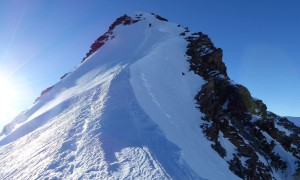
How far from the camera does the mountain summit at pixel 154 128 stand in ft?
50.0

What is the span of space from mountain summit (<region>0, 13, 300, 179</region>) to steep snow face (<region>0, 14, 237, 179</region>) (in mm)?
60

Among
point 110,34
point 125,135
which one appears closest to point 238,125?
point 125,135

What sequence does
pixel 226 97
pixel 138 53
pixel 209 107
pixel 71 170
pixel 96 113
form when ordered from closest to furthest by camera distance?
pixel 71 170 < pixel 96 113 < pixel 209 107 < pixel 226 97 < pixel 138 53

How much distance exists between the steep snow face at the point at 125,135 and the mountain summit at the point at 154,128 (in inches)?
2.3

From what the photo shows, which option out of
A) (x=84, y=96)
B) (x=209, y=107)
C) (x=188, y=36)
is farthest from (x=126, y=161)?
(x=188, y=36)

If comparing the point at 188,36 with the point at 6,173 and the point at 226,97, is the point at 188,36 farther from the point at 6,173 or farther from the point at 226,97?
the point at 6,173

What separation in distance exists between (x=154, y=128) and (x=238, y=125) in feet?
53.8

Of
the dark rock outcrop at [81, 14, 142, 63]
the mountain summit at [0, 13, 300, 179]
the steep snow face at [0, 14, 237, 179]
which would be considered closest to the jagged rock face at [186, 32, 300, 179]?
the mountain summit at [0, 13, 300, 179]

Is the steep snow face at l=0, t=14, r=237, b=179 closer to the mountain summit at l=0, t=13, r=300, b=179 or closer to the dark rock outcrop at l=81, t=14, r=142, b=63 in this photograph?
the mountain summit at l=0, t=13, r=300, b=179

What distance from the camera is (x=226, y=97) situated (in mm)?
33656

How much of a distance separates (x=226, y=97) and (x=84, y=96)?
50.3 ft

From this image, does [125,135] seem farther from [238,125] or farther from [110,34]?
[110,34]

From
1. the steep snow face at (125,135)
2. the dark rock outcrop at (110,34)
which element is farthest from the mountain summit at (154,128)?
the dark rock outcrop at (110,34)

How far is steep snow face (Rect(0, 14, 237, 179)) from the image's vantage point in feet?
48.0
